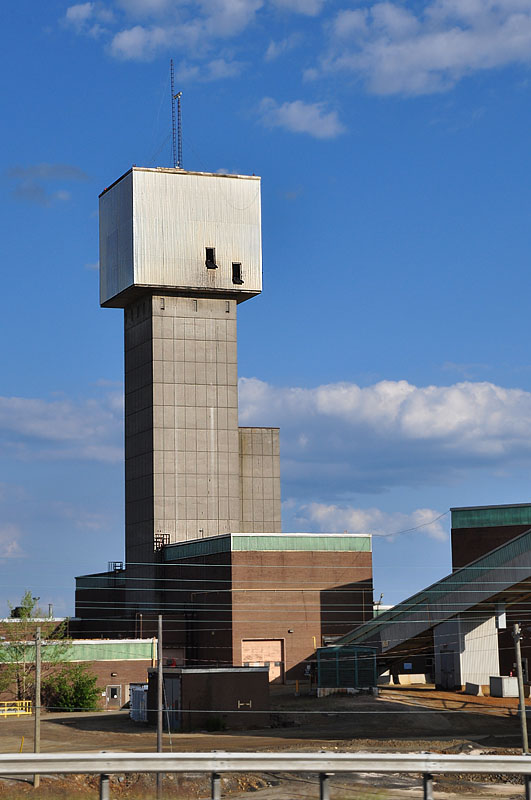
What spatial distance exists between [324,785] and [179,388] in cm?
8490

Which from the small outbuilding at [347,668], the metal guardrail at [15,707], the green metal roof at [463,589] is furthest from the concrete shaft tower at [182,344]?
the green metal roof at [463,589]

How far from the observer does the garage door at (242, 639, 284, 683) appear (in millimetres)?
78812

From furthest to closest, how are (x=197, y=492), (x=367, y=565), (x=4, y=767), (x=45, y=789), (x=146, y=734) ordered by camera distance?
(x=197, y=492) → (x=367, y=565) → (x=146, y=734) → (x=45, y=789) → (x=4, y=767)

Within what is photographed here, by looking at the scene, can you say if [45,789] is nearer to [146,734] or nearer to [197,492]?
[146,734]

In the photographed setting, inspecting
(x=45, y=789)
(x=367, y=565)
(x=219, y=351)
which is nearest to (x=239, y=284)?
(x=219, y=351)

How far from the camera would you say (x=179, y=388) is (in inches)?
3730

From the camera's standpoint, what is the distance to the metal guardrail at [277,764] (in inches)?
398

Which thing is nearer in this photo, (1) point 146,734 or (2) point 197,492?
(1) point 146,734

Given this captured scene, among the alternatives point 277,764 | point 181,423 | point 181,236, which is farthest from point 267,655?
point 277,764

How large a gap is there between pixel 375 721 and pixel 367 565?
902 inches

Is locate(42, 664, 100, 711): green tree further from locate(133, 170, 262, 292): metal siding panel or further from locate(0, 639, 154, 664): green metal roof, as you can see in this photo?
locate(133, 170, 262, 292): metal siding panel

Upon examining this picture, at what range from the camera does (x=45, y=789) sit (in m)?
12.4

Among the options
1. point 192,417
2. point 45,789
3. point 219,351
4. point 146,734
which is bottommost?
point 146,734

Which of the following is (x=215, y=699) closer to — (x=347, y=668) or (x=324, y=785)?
(x=347, y=668)
